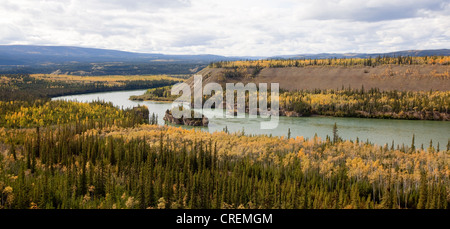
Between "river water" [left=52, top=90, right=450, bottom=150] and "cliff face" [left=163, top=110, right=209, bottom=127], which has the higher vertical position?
"cliff face" [left=163, top=110, right=209, bottom=127]

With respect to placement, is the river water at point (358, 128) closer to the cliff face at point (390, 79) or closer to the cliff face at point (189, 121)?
the cliff face at point (189, 121)

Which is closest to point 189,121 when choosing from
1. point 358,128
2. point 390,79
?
point 358,128

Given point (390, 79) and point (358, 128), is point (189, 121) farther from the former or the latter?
point (390, 79)

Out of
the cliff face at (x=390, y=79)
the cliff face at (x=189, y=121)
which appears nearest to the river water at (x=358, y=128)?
the cliff face at (x=189, y=121)

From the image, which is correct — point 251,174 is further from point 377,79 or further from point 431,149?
point 377,79

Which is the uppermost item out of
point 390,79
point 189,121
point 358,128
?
point 390,79

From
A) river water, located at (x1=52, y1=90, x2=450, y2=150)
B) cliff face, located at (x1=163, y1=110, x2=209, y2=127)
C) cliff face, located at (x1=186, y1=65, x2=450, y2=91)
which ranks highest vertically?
cliff face, located at (x1=186, y1=65, x2=450, y2=91)

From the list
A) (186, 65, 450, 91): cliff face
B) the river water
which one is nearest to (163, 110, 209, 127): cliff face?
the river water

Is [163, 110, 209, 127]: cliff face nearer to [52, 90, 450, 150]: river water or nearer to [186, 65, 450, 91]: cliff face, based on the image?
[52, 90, 450, 150]: river water

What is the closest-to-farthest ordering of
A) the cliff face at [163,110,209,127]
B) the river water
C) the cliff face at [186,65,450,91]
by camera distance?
1. the river water
2. the cliff face at [163,110,209,127]
3. the cliff face at [186,65,450,91]

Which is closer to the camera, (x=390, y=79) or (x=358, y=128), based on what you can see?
(x=358, y=128)
